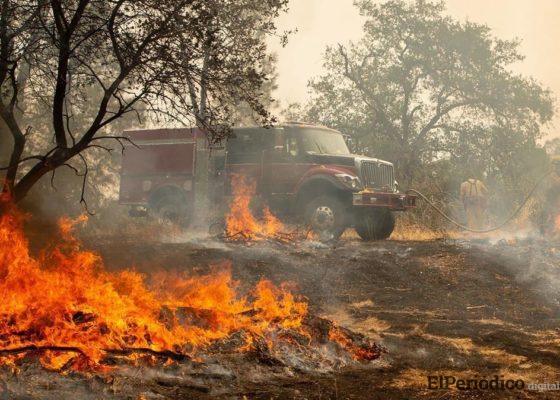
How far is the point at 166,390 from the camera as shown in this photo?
16.0ft

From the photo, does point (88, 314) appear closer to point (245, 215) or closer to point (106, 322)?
point (106, 322)

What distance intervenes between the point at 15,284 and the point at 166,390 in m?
2.06

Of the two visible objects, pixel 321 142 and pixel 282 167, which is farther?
pixel 321 142

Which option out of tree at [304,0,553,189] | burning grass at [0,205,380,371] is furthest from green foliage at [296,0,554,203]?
burning grass at [0,205,380,371]

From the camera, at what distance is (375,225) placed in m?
14.9

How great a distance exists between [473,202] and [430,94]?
9.21 metres

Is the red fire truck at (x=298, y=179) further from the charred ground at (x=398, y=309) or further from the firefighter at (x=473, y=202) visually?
the firefighter at (x=473, y=202)

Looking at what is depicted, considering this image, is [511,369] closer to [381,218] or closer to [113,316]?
[113,316]

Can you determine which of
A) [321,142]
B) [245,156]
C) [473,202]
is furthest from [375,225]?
[473,202]

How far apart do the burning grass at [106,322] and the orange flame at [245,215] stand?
22.1 ft

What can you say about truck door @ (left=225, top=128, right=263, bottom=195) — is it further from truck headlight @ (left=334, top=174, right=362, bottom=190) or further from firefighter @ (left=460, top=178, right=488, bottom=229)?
firefighter @ (left=460, top=178, right=488, bottom=229)

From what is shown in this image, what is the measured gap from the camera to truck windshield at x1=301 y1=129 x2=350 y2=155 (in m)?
14.7

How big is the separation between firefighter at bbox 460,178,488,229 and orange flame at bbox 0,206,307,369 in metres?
11.1

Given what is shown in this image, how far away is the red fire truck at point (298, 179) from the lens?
1391 cm
